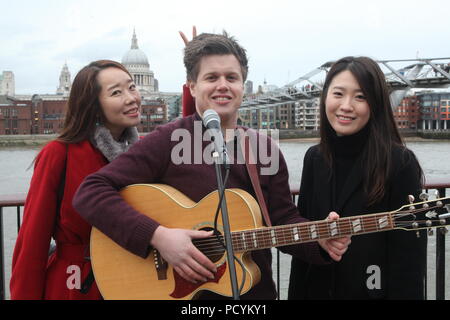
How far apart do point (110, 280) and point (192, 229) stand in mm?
284

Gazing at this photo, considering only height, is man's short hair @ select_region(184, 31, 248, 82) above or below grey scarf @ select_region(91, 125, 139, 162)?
above

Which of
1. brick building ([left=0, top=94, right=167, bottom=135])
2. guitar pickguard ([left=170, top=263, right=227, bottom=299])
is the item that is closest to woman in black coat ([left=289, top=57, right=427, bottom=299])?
guitar pickguard ([left=170, top=263, right=227, bottom=299])

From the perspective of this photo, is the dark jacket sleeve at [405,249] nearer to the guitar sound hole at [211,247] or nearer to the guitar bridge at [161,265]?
the guitar sound hole at [211,247]

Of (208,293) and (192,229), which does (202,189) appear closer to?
(192,229)

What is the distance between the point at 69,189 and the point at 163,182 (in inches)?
12.4

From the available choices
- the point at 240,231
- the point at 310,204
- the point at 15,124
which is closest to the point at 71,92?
the point at 240,231

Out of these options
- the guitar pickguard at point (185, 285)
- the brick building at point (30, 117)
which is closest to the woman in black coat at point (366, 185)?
the guitar pickguard at point (185, 285)

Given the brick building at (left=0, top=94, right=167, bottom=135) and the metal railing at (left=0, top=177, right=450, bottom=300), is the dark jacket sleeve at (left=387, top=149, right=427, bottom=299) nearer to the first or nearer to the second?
the metal railing at (left=0, top=177, right=450, bottom=300)

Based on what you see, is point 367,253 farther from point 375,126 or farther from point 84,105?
point 84,105

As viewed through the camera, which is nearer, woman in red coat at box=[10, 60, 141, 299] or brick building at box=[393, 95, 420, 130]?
woman in red coat at box=[10, 60, 141, 299]

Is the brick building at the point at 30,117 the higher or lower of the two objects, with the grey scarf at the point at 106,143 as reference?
higher

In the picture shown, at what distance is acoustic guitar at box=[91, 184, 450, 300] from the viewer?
4.30ft

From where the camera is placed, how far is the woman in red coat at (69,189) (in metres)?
1.54

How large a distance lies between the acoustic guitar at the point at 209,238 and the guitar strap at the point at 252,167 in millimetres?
39
